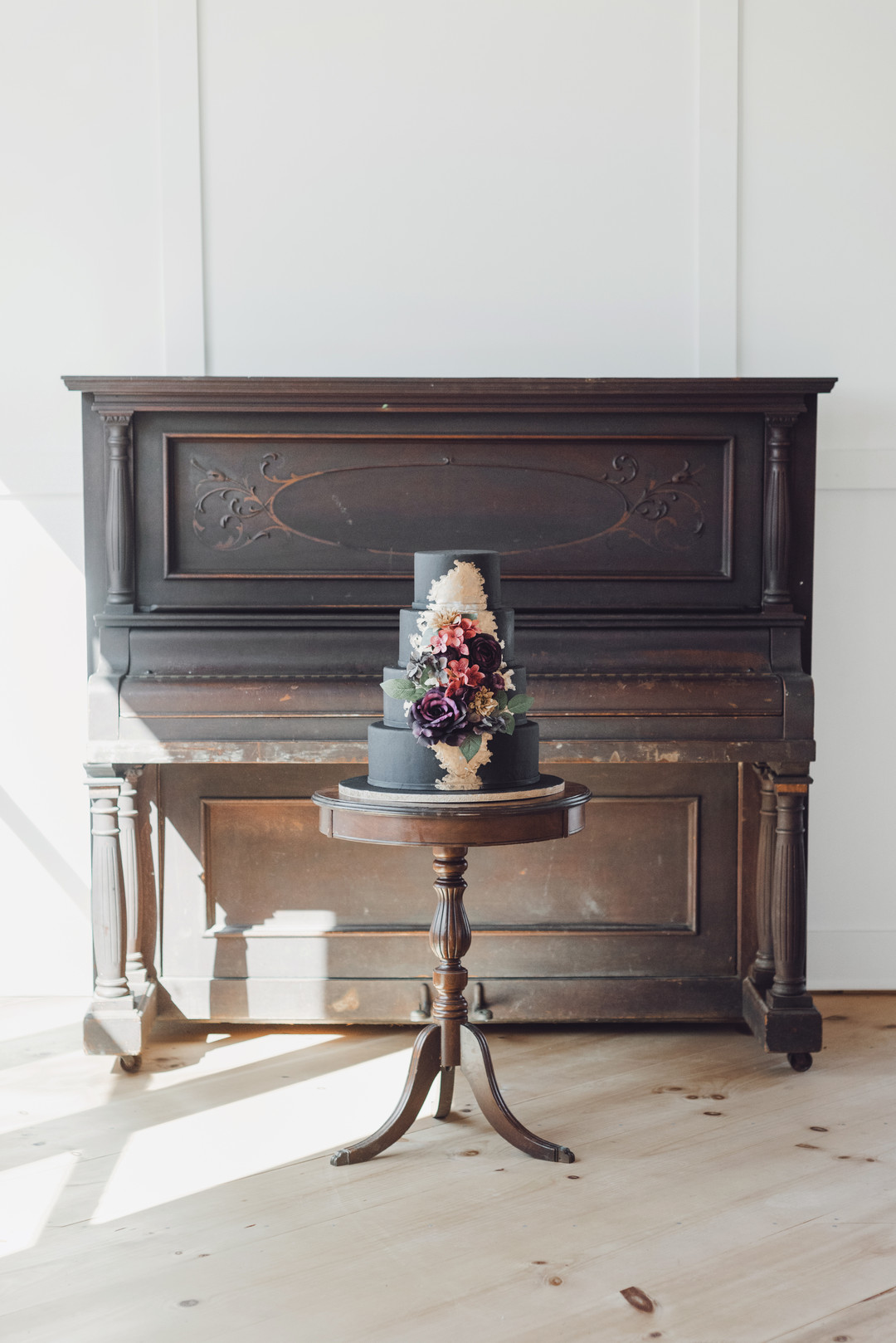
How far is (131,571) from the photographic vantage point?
3.06 m

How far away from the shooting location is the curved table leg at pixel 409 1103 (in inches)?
94.7

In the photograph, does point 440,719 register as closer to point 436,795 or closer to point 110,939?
point 436,795

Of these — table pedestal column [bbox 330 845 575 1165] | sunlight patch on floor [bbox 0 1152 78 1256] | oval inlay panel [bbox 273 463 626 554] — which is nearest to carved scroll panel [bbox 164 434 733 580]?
oval inlay panel [bbox 273 463 626 554]

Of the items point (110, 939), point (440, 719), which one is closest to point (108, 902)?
point (110, 939)

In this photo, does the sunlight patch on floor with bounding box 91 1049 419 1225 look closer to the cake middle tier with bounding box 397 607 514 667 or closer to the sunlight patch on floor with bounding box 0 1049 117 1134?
the sunlight patch on floor with bounding box 0 1049 117 1134

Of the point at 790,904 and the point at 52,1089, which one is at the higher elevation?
the point at 790,904

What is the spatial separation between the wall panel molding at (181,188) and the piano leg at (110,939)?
125 cm

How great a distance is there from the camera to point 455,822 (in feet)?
7.37

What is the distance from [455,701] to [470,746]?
0.31 feet

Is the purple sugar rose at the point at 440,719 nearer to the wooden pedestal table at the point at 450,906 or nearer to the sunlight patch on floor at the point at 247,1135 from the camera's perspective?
the wooden pedestal table at the point at 450,906

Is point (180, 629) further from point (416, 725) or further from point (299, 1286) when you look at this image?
point (299, 1286)

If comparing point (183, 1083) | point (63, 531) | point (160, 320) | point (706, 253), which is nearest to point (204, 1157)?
point (183, 1083)

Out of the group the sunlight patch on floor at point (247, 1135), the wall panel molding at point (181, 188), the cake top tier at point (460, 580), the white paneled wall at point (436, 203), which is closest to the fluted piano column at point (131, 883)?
the sunlight patch on floor at point (247, 1135)

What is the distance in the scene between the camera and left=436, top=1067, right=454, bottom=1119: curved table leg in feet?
8.48
